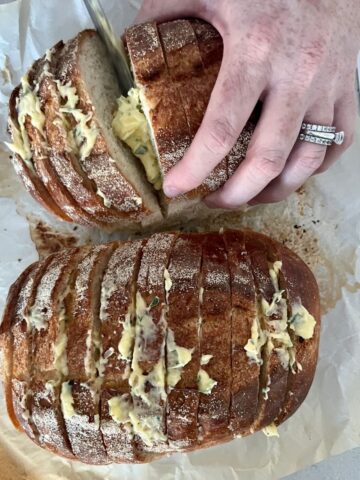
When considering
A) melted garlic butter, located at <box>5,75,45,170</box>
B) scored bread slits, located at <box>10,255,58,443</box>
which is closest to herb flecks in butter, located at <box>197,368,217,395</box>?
scored bread slits, located at <box>10,255,58,443</box>

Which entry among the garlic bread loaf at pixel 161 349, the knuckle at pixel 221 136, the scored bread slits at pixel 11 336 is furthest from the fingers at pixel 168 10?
the scored bread slits at pixel 11 336

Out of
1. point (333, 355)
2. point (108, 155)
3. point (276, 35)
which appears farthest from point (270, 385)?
point (276, 35)

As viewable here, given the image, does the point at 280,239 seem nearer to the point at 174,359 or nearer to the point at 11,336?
the point at 174,359

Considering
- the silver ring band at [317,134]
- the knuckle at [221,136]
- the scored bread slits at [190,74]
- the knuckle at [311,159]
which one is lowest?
the knuckle at [311,159]

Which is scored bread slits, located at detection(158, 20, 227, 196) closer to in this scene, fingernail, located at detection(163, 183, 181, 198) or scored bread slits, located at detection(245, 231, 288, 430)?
fingernail, located at detection(163, 183, 181, 198)

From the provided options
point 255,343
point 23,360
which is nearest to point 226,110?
point 255,343

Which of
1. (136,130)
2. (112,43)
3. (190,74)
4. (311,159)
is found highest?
(112,43)

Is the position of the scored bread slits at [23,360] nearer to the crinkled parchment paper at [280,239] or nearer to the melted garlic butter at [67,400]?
the melted garlic butter at [67,400]
